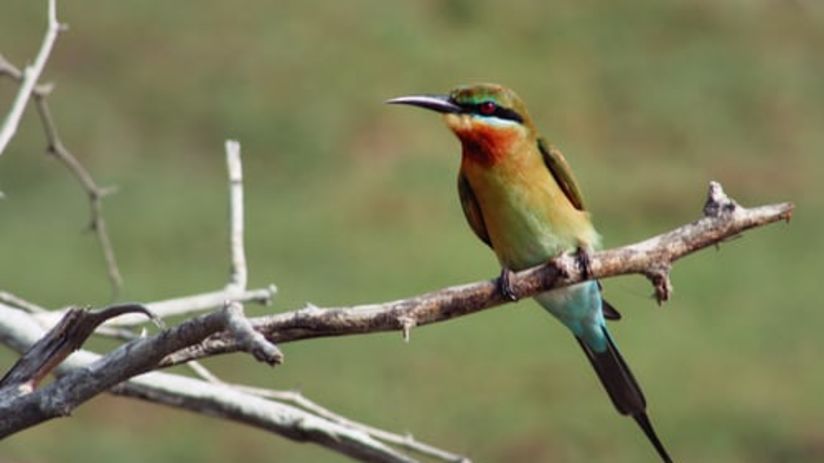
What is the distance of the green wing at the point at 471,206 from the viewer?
11.3ft

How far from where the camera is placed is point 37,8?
9258 mm

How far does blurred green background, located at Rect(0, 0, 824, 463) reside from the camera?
6.43 m

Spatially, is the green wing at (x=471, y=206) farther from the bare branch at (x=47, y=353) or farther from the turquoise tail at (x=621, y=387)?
the bare branch at (x=47, y=353)

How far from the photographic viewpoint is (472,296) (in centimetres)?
246

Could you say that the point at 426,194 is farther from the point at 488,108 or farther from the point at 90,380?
the point at 90,380

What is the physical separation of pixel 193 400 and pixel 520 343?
158 inches

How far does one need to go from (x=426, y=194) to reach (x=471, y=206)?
16.1 feet

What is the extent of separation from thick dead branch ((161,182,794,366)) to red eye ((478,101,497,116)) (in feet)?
2.61

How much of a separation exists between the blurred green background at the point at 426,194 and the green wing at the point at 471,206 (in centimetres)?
268

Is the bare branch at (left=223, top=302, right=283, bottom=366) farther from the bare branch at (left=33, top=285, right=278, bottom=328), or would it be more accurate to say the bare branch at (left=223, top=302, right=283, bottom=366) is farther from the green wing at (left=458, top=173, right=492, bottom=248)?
the green wing at (left=458, top=173, right=492, bottom=248)

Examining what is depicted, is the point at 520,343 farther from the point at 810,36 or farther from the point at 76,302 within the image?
the point at 810,36

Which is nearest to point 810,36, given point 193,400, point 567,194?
point 567,194

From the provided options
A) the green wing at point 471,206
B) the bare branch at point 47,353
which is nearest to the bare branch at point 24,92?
the bare branch at point 47,353

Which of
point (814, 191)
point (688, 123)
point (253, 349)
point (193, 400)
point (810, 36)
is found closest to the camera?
point (253, 349)
